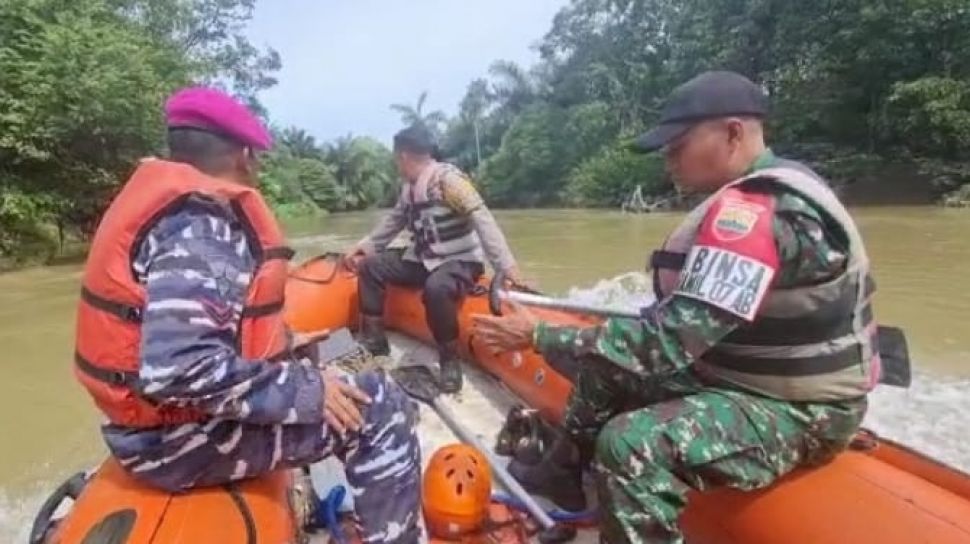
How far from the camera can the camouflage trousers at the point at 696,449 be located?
1896 mm

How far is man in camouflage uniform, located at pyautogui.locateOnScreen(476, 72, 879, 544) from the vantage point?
1.83m

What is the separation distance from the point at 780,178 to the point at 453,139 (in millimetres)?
45606

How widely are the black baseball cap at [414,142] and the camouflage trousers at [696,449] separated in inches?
107

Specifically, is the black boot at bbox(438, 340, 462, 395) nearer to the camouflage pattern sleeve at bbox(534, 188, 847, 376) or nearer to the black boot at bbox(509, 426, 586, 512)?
the black boot at bbox(509, 426, 586, 512)

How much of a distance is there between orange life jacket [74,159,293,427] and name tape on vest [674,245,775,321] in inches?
36.5

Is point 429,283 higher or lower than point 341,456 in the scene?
lower

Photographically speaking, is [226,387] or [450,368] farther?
[450,368]

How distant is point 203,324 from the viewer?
5.23 feet

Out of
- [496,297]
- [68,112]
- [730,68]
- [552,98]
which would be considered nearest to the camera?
[496,297]

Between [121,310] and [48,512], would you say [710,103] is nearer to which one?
[121,310]

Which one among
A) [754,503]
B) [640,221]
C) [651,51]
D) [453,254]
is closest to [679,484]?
[754,503]

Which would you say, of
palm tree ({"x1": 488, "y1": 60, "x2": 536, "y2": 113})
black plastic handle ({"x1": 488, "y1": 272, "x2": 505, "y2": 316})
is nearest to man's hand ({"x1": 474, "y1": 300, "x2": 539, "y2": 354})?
black plastic handle ({"x1": 488, "y1": 272, "x2": 505, "y2": 316})

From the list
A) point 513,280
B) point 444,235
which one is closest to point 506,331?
point 513,280

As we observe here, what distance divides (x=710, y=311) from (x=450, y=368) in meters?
2.69
